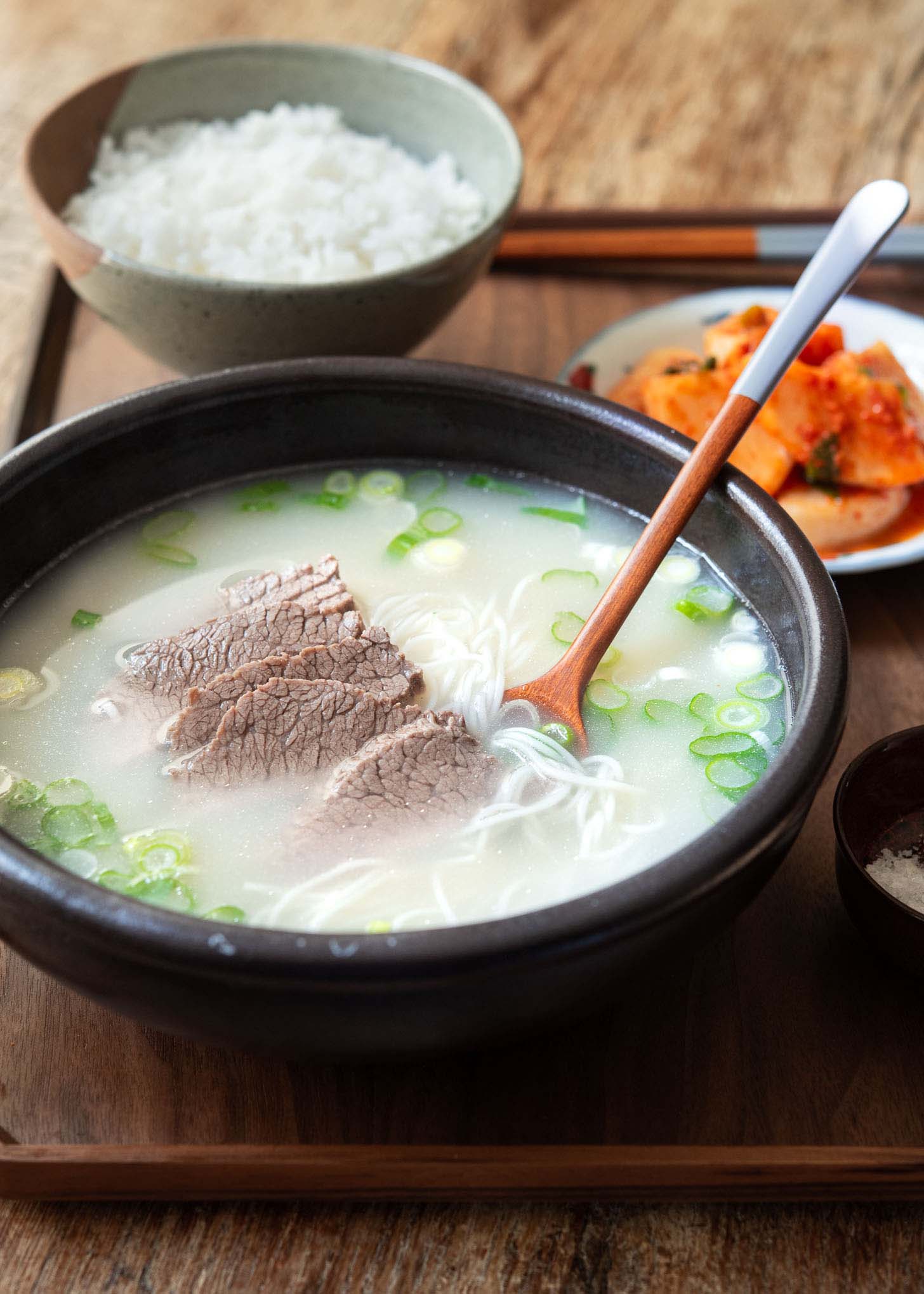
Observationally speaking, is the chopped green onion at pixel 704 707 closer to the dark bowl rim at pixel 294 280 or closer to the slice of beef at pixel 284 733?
the slice of beef at pixel 284 733

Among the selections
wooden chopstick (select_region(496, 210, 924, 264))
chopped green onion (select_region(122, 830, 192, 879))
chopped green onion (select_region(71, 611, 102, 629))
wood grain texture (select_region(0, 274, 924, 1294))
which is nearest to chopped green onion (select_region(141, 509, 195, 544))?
chopped green onion (select_region(71, 611, 102, 629))

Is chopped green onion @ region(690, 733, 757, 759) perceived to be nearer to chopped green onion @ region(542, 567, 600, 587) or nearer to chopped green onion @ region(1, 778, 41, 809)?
chopped green onion @ region(542, 567, 600, 587)

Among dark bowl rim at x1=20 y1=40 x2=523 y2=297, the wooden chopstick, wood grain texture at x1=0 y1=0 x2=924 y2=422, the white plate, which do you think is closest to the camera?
dark bowl rim at x1=20 y1=40 x2=523 y2=297

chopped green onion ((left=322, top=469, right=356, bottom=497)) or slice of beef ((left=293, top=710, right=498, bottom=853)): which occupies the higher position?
slice of beef ((left=293, top=710, right=498, bottom=853))

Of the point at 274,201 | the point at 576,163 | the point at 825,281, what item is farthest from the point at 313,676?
the point at 576,163

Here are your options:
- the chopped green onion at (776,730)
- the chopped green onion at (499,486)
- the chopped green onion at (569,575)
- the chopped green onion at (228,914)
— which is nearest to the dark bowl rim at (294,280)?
the chopped green onion at (499,486)

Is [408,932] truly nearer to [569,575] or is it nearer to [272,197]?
[569,575]

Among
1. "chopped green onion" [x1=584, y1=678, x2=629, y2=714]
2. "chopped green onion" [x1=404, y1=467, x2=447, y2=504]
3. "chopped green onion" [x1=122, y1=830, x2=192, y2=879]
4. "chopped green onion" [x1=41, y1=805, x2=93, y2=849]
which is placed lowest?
"chopped green onion" [x1=41, y1=805, x2=93, y2=849]
